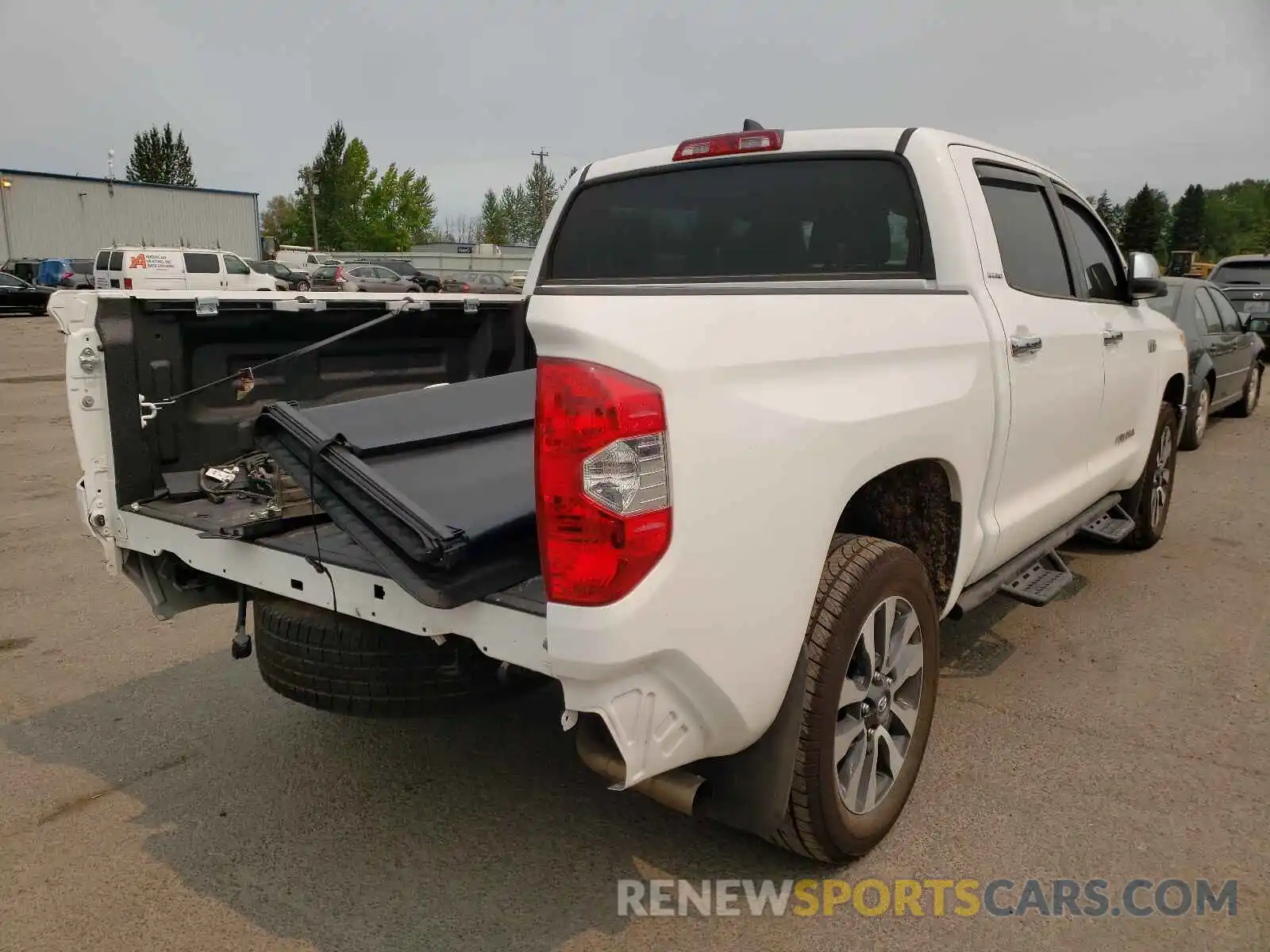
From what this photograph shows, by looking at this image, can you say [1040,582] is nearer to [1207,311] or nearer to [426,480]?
[426,480]

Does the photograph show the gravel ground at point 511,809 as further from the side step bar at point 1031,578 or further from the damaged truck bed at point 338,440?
the damaged truck bed at point 338,440

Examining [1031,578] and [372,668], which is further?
[1031,578]

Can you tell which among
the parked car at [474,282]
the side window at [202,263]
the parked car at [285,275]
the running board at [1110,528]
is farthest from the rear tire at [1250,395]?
the parked car at [285,275]

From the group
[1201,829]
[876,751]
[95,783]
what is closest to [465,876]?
[876,751]

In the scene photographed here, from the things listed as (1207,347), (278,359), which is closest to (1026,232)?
(278,359)

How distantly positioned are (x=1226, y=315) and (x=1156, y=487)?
639cm

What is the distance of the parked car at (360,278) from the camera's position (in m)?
37.8

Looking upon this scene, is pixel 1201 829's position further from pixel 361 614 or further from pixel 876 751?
pixel 361 614

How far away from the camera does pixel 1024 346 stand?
3262 mm

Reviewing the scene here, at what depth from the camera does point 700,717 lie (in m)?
2.18

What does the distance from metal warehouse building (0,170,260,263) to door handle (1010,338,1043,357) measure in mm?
56148

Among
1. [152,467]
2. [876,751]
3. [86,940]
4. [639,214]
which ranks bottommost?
[86,940]

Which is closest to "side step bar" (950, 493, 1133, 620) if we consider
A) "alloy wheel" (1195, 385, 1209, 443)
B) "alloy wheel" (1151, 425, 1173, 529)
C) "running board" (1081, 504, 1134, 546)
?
"running board" (1081, 504, 1134, 546)

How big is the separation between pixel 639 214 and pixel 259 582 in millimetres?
2188
